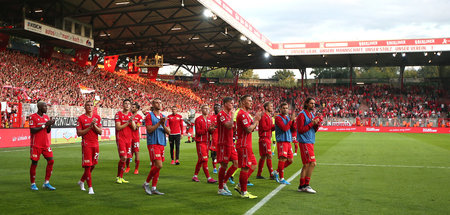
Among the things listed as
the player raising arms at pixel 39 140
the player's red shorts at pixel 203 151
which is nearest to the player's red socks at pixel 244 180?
the player's red shorts at pixel 203 151

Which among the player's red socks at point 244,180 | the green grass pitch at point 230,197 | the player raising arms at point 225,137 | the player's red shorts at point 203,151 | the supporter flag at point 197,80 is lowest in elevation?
the green grass pitch at point 230,197

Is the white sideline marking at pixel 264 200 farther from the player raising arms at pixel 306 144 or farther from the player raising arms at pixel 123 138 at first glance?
the player raising arms at pixel 123 138

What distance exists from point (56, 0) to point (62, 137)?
11.4 meters

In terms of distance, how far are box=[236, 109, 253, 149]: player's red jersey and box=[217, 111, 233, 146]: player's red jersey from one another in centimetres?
19

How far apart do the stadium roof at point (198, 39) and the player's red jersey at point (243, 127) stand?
764 inches

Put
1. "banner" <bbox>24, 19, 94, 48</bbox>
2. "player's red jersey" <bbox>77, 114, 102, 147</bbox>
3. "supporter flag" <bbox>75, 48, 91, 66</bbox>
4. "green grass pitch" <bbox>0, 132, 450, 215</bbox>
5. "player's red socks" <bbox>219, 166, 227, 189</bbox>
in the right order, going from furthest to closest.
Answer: "supporter flag" <bbox>75, 48, 91, 66</bbox> → "banner" <bbox>24, 19, 94, 48</bbox> → "player's red jersey" <bbox>77, 114, 102, 147</bbox> → "player's red socks" <bbox>219, 166, 227, 189</bbox> → "green grass pitch" <bbox>0, 132, 450, 215</bbox>

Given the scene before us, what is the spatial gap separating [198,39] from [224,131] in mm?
34752

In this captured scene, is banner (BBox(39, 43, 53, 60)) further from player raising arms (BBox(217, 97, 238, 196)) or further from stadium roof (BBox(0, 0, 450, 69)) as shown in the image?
player raising arms (BBox(217, 97, 238, 196))

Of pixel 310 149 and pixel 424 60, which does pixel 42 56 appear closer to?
pixel 310 149

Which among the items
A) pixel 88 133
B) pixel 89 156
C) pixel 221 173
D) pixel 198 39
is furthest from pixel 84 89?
pixel 221 173

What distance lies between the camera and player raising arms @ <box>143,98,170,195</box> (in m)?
7.95

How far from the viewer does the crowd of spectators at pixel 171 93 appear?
93.1 feet

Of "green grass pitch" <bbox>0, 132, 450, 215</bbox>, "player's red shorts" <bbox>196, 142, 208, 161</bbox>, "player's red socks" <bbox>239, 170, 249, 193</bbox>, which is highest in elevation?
"player's red shorts" <bbox>196, 142, 208, 161</bbox>

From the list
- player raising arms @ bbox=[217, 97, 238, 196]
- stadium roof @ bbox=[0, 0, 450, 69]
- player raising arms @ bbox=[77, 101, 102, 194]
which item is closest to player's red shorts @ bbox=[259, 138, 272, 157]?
player raising arms @ bbox=[217, 97, 238, 196]
